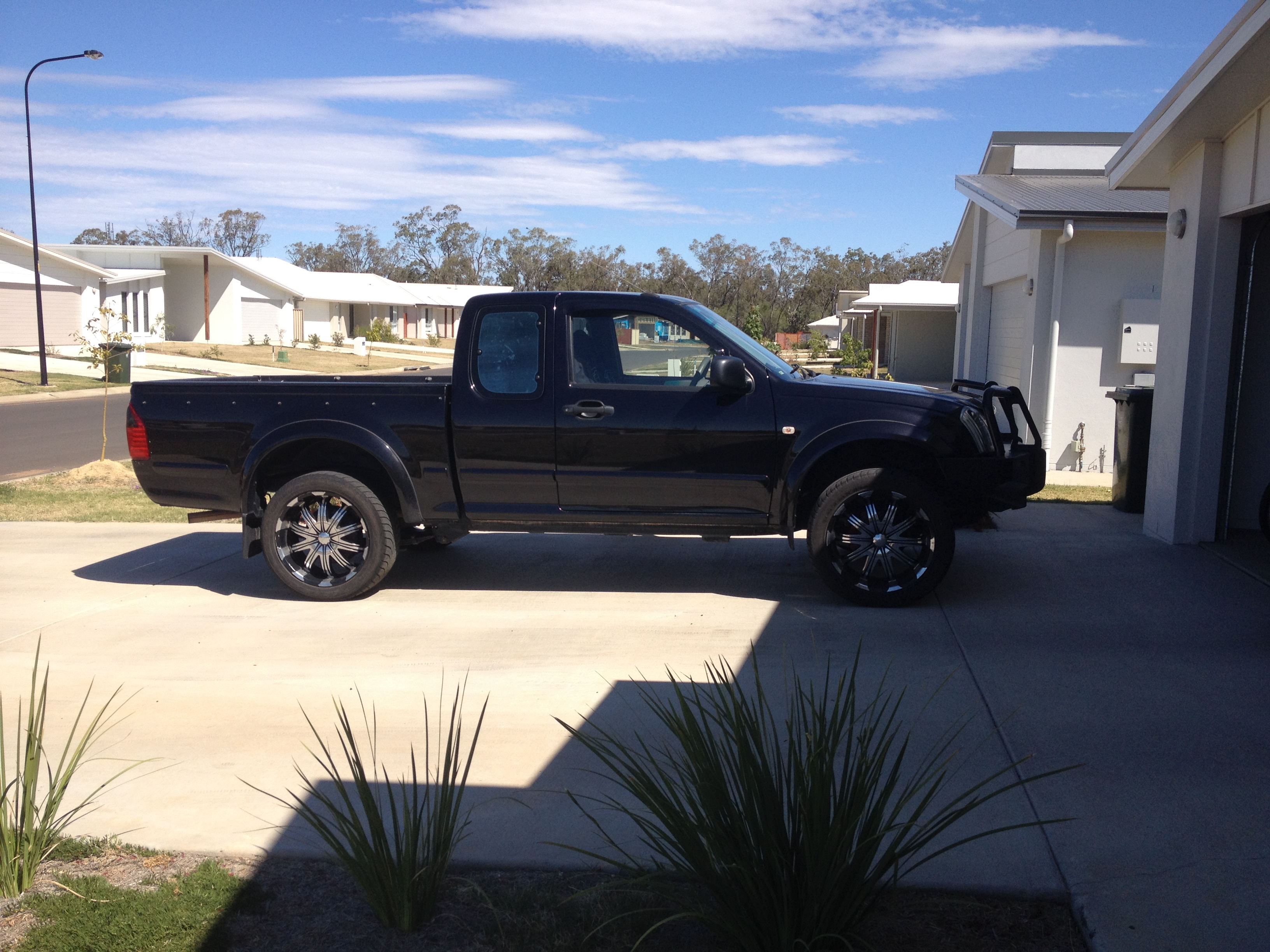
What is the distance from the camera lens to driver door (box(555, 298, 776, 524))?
735 centimetres

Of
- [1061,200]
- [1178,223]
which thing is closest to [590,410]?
[1178,223]

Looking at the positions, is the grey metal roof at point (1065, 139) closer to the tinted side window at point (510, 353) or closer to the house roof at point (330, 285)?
the tinted side window at point (510, 353)

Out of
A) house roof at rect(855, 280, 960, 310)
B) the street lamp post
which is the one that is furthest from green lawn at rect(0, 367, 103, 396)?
house roof at rect(855, 280, 960, 310)

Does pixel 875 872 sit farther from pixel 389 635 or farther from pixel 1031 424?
pixel 1031 424

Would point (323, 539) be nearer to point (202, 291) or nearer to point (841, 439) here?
point (841, 439)

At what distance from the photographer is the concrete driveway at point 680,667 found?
4066mm

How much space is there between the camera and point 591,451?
7.46m

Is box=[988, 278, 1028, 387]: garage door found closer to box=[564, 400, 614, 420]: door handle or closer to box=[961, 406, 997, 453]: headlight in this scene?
box=[961, 406, 997, 453]: headlight

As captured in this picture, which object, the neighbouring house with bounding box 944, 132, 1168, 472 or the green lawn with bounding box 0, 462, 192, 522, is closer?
the green lawn with bounding box 0, 462, 192, 522

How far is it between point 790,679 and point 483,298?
348 centimetres

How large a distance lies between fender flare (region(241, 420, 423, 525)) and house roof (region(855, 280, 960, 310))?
2856 cm

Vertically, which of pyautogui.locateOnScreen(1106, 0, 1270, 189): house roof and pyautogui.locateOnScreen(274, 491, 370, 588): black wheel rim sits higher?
pyautogui.locateOnScreen(1106, 0, 1270, 189): house roof

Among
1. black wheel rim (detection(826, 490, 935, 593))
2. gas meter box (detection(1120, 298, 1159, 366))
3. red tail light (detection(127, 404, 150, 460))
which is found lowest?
black wheel rim (detection(826, 490, 935, 593))

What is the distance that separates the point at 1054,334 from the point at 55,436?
1739 cm
